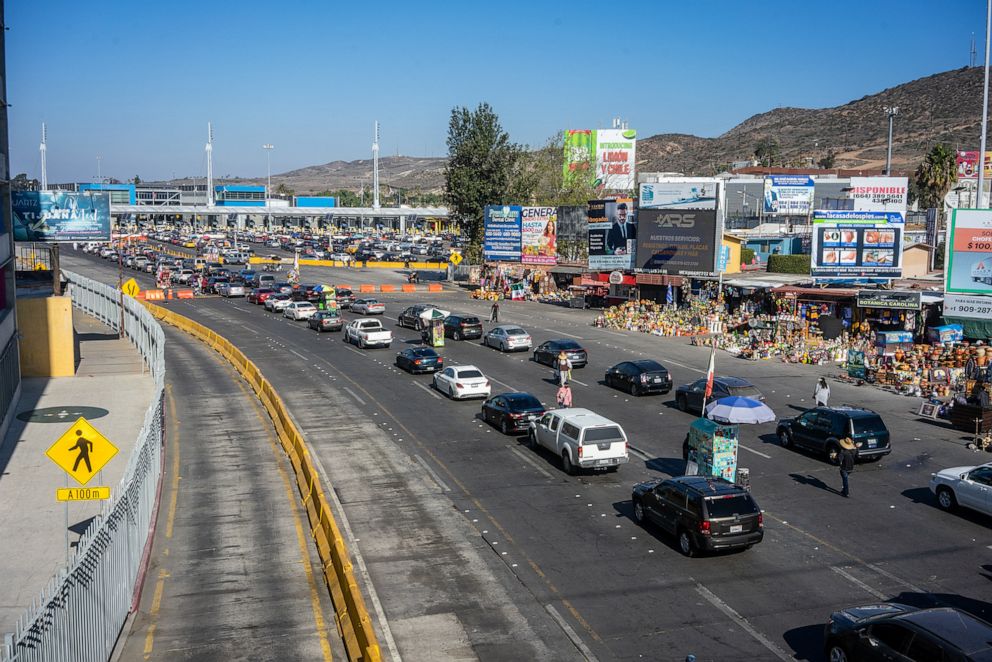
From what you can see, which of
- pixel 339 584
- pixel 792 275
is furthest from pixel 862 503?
pixel 792 275

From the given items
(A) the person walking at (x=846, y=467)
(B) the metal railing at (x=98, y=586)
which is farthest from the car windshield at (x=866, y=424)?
(B) the metal railing at (x=98, y=586)

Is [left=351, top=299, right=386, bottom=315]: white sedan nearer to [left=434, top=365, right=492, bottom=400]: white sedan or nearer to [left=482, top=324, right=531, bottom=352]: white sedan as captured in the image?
[left=482, top=324, right=531, bottom=352]: white sedan

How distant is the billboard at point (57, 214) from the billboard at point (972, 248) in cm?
4267

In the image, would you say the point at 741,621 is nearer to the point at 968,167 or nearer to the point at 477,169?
the point at 477,169

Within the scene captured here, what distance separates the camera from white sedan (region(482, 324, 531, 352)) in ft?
149

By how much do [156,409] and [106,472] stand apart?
10.5ft

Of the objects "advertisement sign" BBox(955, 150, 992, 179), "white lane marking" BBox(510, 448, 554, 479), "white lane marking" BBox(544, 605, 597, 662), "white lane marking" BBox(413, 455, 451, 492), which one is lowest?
"white lane marking" BBox(413, 455, 451, 492)

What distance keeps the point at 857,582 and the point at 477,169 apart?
3214 inches

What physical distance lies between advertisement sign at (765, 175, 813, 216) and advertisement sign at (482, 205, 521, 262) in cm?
2831

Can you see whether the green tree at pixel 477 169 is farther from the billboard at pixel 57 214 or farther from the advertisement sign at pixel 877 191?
the billboard at pixel 57 214

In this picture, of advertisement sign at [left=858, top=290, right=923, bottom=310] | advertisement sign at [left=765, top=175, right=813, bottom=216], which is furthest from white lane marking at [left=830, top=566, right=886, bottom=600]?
advertisement sign at [left=765, top=175, right=813, bottom=216]

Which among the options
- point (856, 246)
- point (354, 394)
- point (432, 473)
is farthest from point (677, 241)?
point (432, 473)

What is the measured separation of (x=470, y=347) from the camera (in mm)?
47688

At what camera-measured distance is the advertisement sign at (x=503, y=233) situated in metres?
76.4
